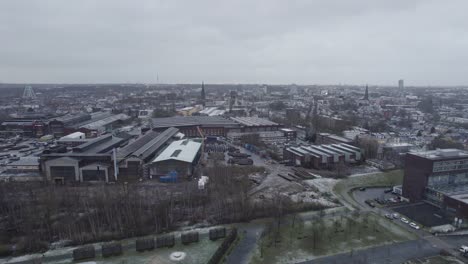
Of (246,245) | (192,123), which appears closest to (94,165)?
(246,245)

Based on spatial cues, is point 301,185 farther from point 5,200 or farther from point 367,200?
point 5,200

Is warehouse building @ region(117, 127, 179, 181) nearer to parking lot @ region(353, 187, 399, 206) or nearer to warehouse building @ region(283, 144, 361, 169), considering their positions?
warehouse building @ region(283, 144, 361, 169)

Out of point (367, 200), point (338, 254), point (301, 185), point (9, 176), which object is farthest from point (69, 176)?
point (367, 200)

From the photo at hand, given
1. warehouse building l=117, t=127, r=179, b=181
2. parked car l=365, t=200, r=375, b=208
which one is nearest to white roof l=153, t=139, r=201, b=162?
warehouse building l=117, t=127, r=179, b=181

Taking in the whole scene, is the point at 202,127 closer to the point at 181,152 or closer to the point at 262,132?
the point at 262,132

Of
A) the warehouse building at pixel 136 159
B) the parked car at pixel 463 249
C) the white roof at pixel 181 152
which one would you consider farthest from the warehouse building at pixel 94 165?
the parked car at pixel 463 249
